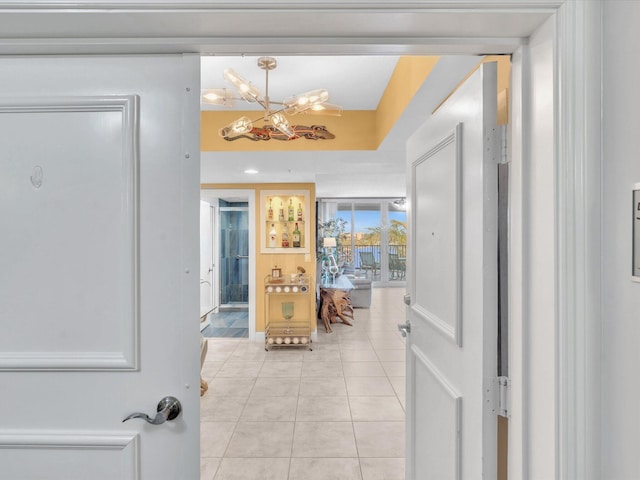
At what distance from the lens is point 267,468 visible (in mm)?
2252

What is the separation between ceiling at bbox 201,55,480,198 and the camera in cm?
193

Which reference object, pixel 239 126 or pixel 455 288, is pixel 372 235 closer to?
pixel 239 126

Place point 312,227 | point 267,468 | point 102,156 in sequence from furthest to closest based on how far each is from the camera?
point 312,227 < point 267,468 < point 102,156

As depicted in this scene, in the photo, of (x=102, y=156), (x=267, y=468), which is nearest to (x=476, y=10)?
(x=102, y=156)

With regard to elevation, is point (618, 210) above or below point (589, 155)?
below

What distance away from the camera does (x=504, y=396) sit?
981 mm

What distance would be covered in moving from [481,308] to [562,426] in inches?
13.3

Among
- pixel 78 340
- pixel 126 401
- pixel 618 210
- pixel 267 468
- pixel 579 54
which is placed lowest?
pixel 267 468

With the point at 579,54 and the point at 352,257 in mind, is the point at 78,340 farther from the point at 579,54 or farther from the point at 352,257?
the point at 352,257

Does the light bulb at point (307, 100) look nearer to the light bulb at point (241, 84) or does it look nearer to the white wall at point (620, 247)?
the light bulb at point (241, 84)

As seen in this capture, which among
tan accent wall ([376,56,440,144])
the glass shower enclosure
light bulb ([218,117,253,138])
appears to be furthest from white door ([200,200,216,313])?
tan accent wall ([376,56,440,144])

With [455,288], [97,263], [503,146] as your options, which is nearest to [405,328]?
[455,288]

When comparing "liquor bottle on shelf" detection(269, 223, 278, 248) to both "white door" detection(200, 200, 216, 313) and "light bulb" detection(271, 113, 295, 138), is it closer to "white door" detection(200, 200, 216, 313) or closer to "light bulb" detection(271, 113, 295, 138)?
"white door" detection(200, 200, 216, 313)

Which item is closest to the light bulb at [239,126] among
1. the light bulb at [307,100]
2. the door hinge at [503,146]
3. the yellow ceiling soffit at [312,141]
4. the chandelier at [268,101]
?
the chandelier at [268,101]
